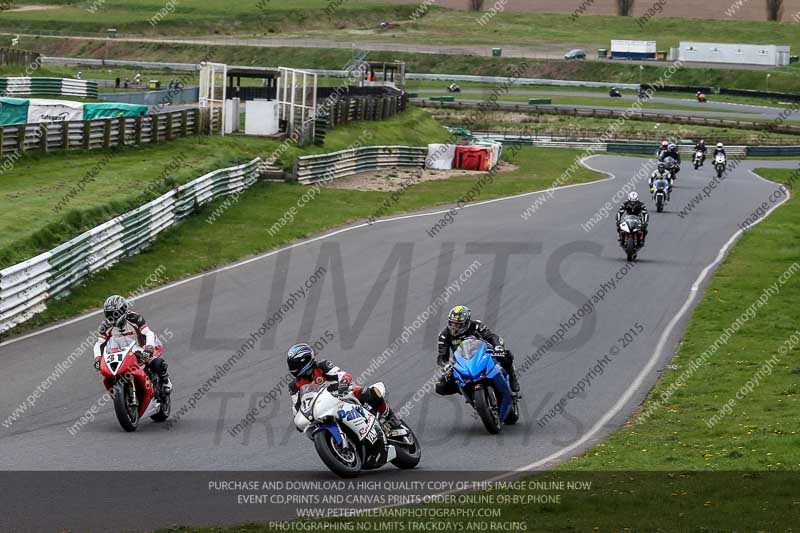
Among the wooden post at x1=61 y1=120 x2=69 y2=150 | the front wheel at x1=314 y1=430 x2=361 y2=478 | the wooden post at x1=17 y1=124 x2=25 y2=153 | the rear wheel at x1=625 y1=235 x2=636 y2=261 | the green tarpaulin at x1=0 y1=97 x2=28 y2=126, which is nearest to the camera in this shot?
the front wheel at x1=314 y1=430 x2=361 y2=478

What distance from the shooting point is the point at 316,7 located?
149 m

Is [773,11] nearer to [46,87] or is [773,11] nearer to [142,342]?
[46,87]

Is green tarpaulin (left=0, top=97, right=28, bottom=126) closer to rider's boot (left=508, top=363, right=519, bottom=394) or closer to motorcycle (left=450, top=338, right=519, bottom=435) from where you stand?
rider's boot (left=508, top=363, right=519, bottom=394)

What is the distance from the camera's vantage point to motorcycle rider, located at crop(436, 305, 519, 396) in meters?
15.1

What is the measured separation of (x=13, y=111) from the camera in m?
44.5

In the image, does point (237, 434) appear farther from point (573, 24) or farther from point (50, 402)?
point (573, 24)

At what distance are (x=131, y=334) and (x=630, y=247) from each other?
17.3 m

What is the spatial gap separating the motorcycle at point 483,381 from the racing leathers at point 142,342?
12.3 ft

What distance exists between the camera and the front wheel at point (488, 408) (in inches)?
577

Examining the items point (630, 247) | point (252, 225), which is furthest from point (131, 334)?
point (252, 225)

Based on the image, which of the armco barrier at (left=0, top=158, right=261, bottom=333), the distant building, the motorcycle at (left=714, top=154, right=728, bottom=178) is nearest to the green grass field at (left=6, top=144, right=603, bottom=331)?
the armco barrier at (left=0, top=158, right=261, bottom=333)

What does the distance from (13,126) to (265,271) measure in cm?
1267

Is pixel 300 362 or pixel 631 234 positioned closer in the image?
pixel 300 362

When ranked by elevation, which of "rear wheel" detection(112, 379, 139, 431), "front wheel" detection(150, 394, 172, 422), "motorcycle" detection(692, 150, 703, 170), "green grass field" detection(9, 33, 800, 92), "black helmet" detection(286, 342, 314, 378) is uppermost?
"black helmet" detection(286, 342, 314, 378)
